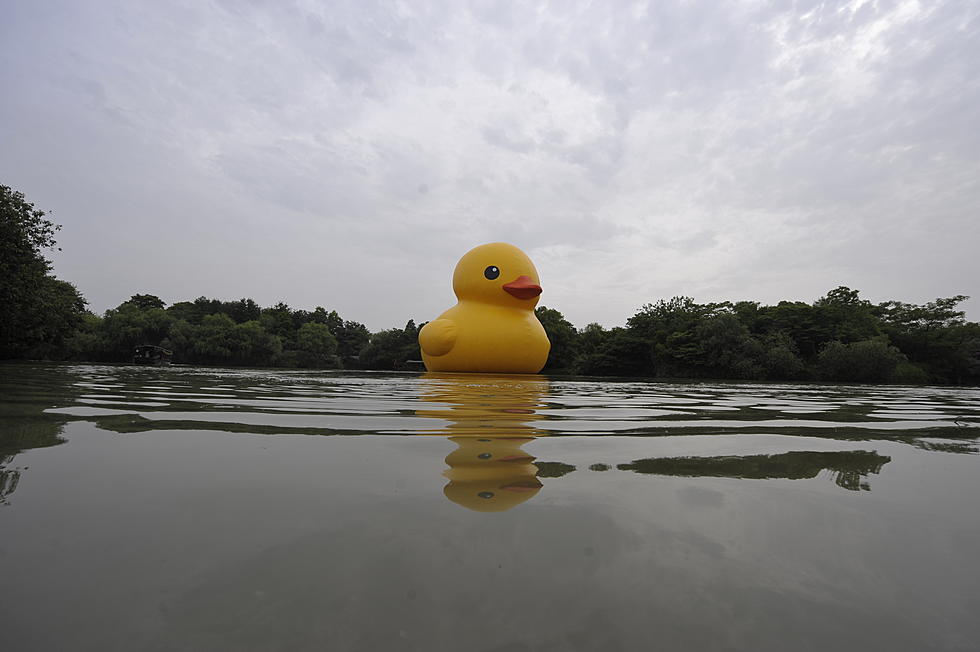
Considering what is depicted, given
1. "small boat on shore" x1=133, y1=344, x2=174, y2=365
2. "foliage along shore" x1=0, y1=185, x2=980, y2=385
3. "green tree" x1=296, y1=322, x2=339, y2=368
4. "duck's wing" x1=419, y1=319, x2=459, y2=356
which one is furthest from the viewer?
"green tree" x1=296, y1=322, x2=339, y2=368

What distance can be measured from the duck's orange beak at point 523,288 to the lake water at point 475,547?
9515 millimetres

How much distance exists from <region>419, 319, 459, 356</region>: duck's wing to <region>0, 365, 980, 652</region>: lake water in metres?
9.10

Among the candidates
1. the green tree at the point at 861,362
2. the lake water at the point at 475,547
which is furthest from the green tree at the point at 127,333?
the green tree at the point at 861,362

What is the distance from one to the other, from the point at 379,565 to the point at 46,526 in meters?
0.81

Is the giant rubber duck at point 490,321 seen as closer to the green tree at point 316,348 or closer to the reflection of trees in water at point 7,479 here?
the reflection of trees in water at point 7,479

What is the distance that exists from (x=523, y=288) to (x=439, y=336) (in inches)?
93.2

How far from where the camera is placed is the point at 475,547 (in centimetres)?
100

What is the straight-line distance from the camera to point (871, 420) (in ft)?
12.0

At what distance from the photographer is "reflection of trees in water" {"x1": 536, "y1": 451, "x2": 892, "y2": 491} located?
166cm

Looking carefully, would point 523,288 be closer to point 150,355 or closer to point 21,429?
point 21,429

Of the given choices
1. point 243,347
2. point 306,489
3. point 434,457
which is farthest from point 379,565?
point 243,347

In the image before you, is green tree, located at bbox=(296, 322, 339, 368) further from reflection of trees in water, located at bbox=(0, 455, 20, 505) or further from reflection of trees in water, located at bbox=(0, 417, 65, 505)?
reflection of trees in water, located at bbox=(0, 455, 20, 505)

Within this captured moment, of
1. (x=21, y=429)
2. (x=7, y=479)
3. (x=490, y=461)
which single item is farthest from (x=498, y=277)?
(x=7, y=479)

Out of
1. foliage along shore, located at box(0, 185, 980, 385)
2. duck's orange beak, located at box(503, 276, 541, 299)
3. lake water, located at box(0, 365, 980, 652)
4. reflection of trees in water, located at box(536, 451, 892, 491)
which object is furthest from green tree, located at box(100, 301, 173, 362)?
reflection of trees in water, located at box(536, 451, 892, 491)
